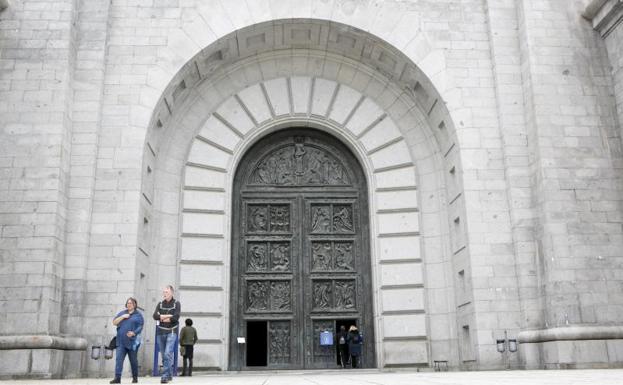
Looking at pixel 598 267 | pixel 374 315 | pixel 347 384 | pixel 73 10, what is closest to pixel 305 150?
pixel 374 315

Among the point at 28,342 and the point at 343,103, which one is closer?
the point at 28,342

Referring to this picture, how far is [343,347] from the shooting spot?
58.7ft

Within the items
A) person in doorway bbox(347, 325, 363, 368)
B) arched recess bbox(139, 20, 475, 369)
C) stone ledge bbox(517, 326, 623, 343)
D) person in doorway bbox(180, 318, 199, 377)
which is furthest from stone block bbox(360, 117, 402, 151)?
person in doorway bbox(180, 318, 199, 377)

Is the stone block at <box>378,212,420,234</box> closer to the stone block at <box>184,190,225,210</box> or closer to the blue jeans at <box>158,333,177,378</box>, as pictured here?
the stone block at <box>184,190,225,210</box>

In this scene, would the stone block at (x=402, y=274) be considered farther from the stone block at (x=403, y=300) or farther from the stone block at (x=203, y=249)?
the stone block at (x=203, y=249)

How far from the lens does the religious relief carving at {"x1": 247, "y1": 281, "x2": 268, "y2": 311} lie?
60.2 ft

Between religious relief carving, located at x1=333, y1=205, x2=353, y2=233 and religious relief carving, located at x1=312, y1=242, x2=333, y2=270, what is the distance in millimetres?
613

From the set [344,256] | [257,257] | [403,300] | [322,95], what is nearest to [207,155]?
[257,257]

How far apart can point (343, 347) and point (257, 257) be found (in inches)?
145

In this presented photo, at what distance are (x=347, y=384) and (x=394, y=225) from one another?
9.50 metres

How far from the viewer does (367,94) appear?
1964cm

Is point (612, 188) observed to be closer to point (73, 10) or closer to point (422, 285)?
point (422, 285)

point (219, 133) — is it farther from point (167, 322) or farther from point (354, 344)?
point (167, 322)

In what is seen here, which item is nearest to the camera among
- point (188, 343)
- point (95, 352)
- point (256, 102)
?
point (95, 352)
